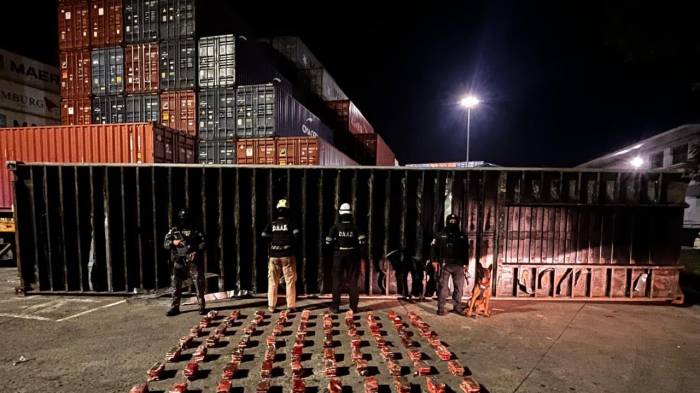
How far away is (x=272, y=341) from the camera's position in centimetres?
483

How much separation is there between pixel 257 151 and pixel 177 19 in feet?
27.5

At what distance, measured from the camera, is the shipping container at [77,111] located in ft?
51.8

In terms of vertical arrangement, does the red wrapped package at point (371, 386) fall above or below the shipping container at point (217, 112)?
below

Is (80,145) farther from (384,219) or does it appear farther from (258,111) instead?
(384,219)

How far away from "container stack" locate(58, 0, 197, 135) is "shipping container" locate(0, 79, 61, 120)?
24.9 feet

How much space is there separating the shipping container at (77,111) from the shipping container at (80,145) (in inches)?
212

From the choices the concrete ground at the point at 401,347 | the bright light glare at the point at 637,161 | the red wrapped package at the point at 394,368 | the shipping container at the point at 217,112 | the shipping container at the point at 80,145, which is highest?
the shipping container at the point at 217,112

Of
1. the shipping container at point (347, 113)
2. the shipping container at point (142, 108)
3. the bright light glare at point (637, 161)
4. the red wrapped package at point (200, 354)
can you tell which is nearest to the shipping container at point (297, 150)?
the shipping container at point (142, 108)

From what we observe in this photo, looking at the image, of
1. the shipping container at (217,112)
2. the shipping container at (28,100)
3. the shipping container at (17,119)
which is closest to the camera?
the shipping container at (217,112)

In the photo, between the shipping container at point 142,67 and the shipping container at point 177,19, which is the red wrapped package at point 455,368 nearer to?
the shipping container at point 142,67

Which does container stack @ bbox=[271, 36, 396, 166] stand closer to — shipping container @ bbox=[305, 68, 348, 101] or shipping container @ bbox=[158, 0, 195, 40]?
shipping container @ bbox=[305, 68, 348, 101]

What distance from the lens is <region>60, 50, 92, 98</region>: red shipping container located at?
15883 mm

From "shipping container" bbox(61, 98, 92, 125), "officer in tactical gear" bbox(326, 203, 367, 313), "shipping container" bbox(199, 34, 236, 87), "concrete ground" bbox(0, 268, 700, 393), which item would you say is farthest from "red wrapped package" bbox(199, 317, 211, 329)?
"shipping container" bbox(61, 98, 92, 125)

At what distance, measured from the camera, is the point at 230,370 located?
156 inches
